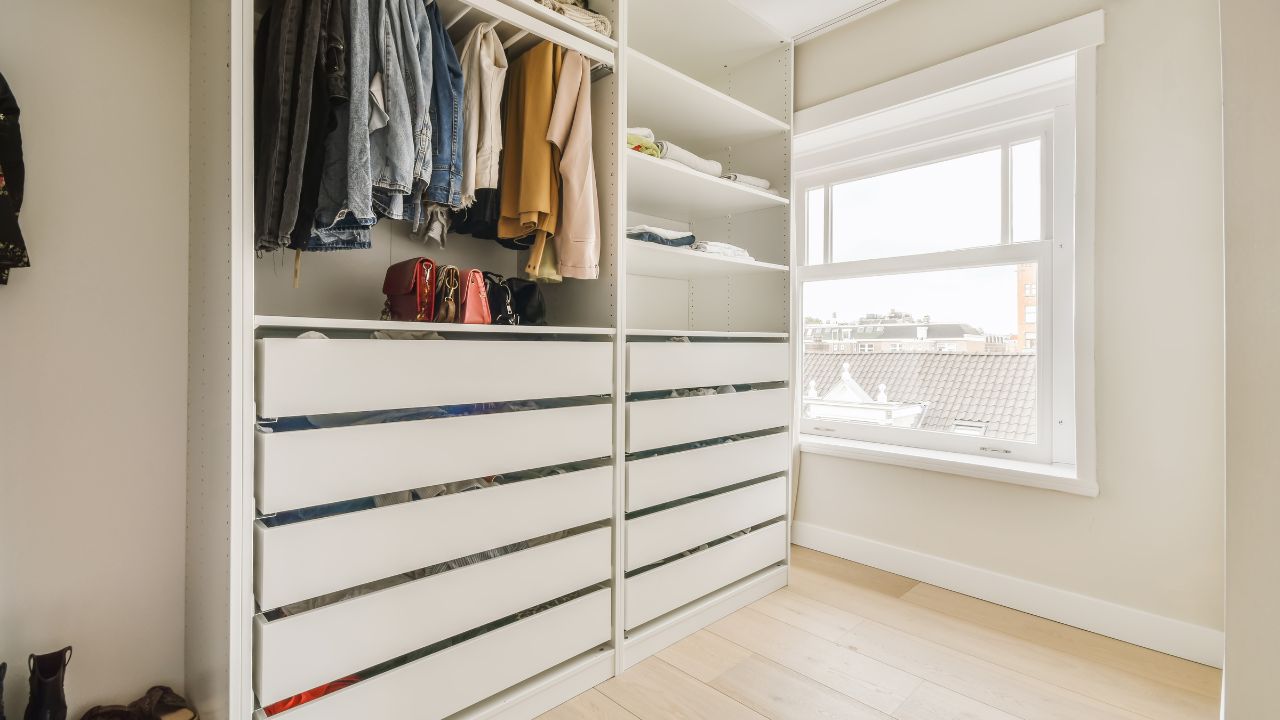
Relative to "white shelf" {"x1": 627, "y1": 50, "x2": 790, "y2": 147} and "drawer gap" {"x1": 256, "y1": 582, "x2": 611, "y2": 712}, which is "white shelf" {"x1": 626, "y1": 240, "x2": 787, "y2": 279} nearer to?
"white shelf" {"x1": 627, "y1": 50, "x2": 790, "y2": 147}

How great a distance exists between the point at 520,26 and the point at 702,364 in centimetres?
113

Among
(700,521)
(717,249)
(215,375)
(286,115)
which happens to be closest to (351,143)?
(286,115)

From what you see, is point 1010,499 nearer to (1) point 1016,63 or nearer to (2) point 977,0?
(1) point 1016,63

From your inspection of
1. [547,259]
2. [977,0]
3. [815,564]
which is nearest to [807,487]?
[815,564]

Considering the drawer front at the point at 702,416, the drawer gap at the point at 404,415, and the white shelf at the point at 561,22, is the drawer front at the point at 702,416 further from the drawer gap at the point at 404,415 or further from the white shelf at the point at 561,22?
the white shelf at the point at 561,22

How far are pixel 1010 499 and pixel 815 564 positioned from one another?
830mm

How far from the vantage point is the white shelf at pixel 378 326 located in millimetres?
1124

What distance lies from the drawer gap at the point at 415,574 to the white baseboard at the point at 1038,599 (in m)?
1.41

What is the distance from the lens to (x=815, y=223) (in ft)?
9.64

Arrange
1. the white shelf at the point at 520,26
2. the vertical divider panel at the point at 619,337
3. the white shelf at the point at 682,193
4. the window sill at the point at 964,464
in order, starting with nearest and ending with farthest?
the white shelf at the point at 520,26
the vertical divider panel at the point at 619,337
the white shelf at the point at 682,193
the window sill at the point at 964,464

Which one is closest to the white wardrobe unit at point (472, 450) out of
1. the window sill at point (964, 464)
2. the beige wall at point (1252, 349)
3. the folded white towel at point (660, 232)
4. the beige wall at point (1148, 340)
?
the folded white towel at point (660, 232)

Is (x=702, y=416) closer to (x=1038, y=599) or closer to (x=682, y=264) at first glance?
(x=682, y=264)

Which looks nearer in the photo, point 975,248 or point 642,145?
point 642,145

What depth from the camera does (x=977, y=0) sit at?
2.20 meters
